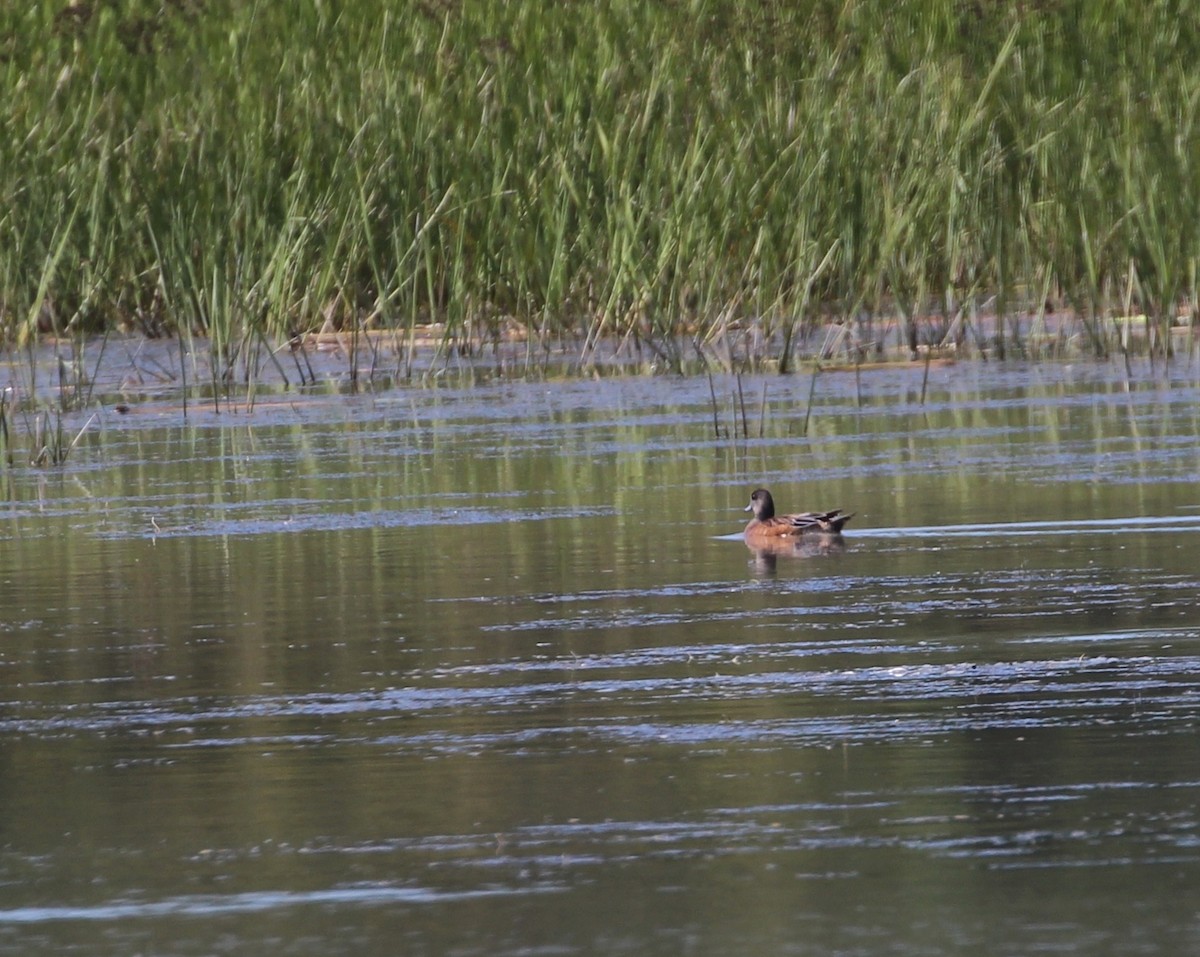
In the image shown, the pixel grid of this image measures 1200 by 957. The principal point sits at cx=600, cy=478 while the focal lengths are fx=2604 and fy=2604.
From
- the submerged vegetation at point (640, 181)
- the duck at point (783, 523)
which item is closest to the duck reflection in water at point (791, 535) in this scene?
the duck at point (783, 523)

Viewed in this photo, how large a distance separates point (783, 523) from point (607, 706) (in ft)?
6.88

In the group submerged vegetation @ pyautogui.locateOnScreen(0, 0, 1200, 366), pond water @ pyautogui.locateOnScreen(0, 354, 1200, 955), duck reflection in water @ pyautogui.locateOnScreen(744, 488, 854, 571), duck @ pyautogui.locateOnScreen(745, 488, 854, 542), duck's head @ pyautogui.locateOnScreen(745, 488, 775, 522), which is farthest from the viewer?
submerged vegetation @ pyautogui.locateOnScreen(0, 0, 1200, 366)

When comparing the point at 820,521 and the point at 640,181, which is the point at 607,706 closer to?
the point at 820,521

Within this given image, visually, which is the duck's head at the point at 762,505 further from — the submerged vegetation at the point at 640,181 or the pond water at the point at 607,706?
the submerged vegetation at the point at 640,181

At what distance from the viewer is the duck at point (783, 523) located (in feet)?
20.9

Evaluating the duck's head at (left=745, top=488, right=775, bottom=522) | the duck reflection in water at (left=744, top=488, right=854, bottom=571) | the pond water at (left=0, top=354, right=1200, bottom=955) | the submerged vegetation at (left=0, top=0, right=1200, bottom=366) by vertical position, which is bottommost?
the pond water at (left=0, top=354, right=1200, bottom=955)

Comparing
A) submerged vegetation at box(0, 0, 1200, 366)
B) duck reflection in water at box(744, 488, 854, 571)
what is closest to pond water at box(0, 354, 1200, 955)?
duck reflection in water at box(744, 488, 854, 571)

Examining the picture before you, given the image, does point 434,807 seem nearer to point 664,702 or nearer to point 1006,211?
point 664,702

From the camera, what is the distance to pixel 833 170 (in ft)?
36.9

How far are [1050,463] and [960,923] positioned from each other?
Answer: 505cm

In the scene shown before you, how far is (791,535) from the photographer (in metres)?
6.36

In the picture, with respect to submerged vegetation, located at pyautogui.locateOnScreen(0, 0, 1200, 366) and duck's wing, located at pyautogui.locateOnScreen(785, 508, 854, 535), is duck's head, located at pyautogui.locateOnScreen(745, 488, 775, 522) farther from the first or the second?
submerged vegetation, located at pyautogui.locateOnScreen(0, 0, 1200, 366)

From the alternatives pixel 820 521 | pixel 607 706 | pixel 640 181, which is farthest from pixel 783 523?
pixel 640 181

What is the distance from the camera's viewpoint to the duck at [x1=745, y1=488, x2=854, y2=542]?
638cm
